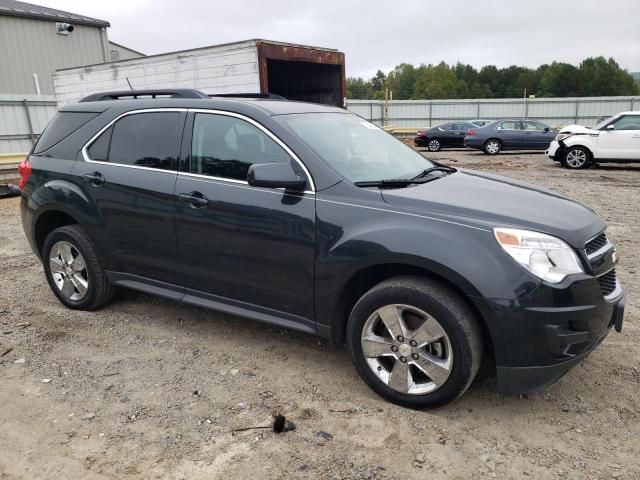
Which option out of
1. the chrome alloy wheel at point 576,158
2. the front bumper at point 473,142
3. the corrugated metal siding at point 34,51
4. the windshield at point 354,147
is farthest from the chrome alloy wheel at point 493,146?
the corrugated metal siding at point 34,51

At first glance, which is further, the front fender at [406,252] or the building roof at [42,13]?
the building roof at [42,13]

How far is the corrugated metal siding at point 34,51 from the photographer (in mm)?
21047

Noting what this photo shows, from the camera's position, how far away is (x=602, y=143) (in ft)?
46.2

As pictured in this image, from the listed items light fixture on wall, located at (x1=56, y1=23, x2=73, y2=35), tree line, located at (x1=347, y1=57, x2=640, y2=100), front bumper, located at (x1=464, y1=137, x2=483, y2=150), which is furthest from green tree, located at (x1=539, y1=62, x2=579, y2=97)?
light fixture on wall, located at (x1=56, y1=23, x2=73, y2=35)

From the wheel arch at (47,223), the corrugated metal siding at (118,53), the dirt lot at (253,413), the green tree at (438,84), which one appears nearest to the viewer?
the dirt lot at (253,413)

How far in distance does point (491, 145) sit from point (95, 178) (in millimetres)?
18641

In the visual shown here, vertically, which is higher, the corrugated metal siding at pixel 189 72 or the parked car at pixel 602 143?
the corrugated metal siding at pixel 189 72

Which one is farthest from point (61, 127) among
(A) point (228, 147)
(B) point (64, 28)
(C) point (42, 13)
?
(C) point (42, 13)

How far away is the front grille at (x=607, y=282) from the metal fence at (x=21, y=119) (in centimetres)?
1671

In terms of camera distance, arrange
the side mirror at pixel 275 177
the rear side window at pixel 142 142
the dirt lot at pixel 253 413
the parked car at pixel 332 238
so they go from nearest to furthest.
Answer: the dirt lot at pixel 253 413 < the parked car at pixel 332 238 < the side mirror at pixel 275 177 < the rear side window at pixel 142 142

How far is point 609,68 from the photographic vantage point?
87.1 metres

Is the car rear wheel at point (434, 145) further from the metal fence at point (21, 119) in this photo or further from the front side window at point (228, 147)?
the front side window at point (228, 147)

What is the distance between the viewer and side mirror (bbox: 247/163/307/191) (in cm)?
313

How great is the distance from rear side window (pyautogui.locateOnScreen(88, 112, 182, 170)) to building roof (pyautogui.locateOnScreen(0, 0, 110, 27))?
69.0 ft
